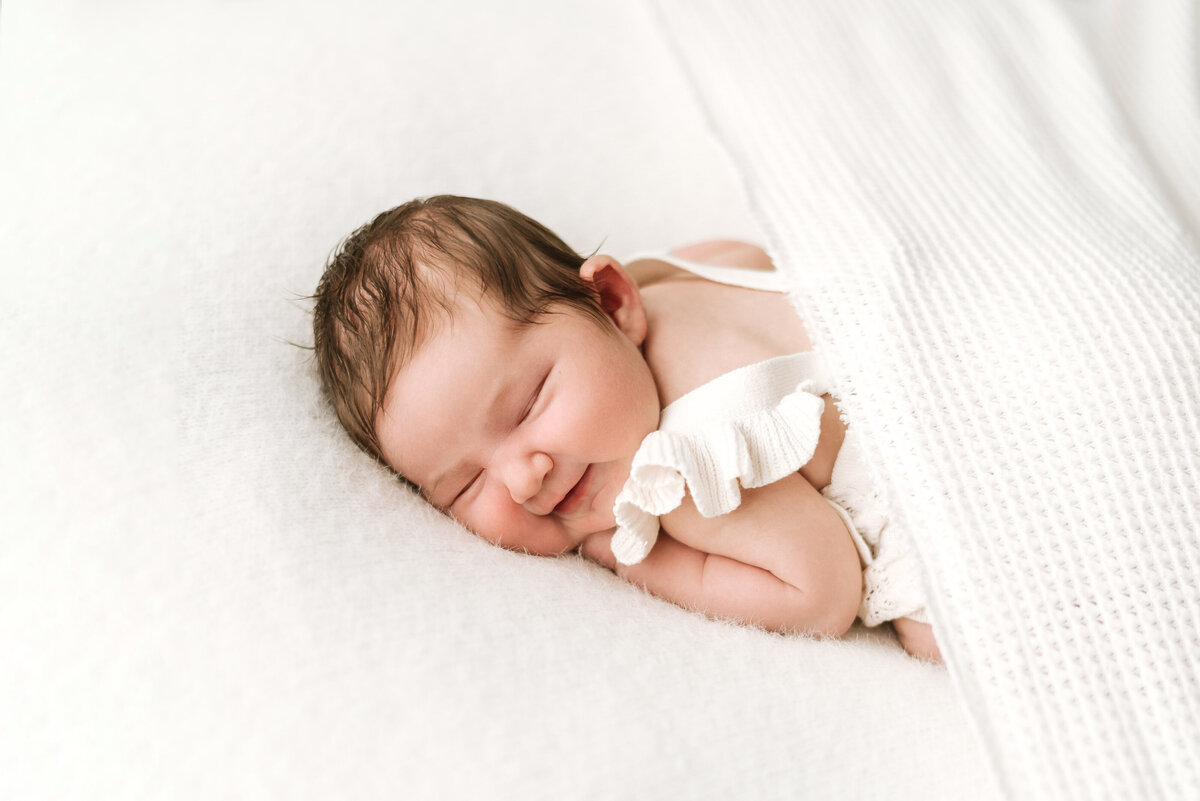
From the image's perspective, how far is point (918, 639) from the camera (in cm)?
100

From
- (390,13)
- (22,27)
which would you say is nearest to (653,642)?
(390,13)

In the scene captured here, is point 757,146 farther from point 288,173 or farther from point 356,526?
point 356,526

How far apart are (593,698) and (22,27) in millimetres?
1348

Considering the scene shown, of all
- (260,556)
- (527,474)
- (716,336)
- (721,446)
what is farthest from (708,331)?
(260,556)

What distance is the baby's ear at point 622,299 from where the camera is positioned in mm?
1115

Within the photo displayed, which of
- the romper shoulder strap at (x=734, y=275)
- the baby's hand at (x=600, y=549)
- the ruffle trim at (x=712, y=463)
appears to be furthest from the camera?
the romper shoulder strap at (x=734, y=275)

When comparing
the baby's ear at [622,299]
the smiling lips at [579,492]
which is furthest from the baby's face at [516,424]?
the baby's ear at [622,299]

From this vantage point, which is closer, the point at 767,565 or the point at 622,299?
the point at 767,565

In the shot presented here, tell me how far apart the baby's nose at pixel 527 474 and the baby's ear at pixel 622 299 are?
0.81 feet

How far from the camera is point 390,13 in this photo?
4.79 feet

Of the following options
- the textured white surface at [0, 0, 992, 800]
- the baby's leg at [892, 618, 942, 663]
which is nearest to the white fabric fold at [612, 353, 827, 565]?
the textured white surface at [0, 0, 992, 800]

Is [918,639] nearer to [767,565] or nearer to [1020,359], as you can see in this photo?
[767,565]

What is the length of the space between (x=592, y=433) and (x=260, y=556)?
372 millimetres

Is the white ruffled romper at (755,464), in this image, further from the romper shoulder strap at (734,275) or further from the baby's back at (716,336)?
the romper shoulder strap at (734,275)
